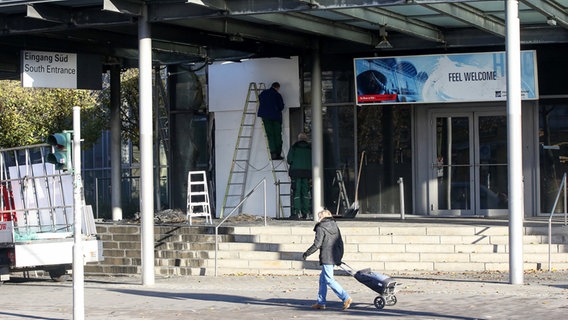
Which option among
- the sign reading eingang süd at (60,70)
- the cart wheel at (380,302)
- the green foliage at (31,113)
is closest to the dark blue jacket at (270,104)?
the sign reading eingang süd at (60,70)

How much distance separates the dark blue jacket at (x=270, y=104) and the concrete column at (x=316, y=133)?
6.25 feet

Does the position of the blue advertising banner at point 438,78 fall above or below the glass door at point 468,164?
above

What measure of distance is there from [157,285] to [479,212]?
931 cm

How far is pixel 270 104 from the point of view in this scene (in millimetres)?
25906

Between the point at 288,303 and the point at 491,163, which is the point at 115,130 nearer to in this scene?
the point at 491,163

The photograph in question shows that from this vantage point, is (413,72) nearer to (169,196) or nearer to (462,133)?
(462,133)

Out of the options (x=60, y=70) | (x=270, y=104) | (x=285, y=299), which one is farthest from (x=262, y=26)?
(x=285, y=299)

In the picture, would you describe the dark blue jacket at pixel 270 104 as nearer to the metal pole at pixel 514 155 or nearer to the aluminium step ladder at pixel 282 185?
the aluminium step ladder at pixel 282 185

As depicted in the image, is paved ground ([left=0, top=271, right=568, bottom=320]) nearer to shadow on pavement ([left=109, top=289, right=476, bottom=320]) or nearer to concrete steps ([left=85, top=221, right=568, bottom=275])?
shadow on pavement ([left=109, top=289, right=476, bottom=320])

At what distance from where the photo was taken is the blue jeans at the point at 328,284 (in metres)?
15.1

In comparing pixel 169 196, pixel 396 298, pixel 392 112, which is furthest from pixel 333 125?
pixel 396 298

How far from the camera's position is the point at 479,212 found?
25250mm

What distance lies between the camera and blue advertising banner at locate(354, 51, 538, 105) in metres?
23.2

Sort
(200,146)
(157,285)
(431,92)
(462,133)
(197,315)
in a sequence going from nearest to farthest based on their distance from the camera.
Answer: (197,315)
(157,285)
(431,92)
(462,133)
(200,146)
